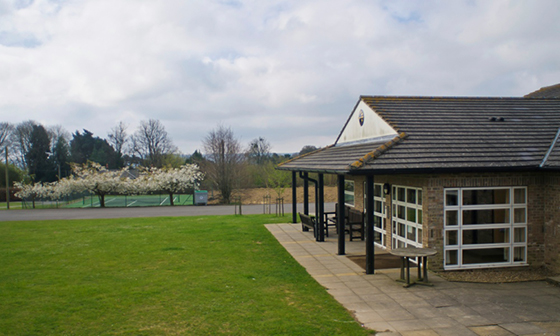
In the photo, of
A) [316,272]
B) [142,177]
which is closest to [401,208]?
[316,272]

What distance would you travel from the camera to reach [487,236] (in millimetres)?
10148

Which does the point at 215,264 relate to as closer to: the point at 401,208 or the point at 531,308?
the point at 401,208

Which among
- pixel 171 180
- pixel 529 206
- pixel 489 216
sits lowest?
pixel 171 180

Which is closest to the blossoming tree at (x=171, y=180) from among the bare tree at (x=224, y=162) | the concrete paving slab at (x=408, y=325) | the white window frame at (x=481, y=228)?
the bare tree at (x=224, y=162)

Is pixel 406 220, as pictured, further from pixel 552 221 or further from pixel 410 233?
pixel 552 221

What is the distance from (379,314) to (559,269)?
553 centimetres

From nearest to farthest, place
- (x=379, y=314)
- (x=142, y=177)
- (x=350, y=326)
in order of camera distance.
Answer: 1. (x=350, y=326)
2. (x=379, y=314)
3. (x=142, y=177)

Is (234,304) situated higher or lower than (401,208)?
lower

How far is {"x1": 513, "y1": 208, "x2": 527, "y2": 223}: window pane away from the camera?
10.1 metres

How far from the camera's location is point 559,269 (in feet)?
31.3

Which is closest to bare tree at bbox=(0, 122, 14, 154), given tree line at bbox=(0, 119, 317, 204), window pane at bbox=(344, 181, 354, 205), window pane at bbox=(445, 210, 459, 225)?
tree line at bbox=(0, 119, 317, 204)

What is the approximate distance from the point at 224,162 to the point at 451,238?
30612 mm

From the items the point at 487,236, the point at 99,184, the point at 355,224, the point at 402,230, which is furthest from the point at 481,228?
the point at 99,184

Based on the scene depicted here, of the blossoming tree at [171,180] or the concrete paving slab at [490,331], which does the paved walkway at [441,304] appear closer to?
the concrete paving slab at [490,331]
